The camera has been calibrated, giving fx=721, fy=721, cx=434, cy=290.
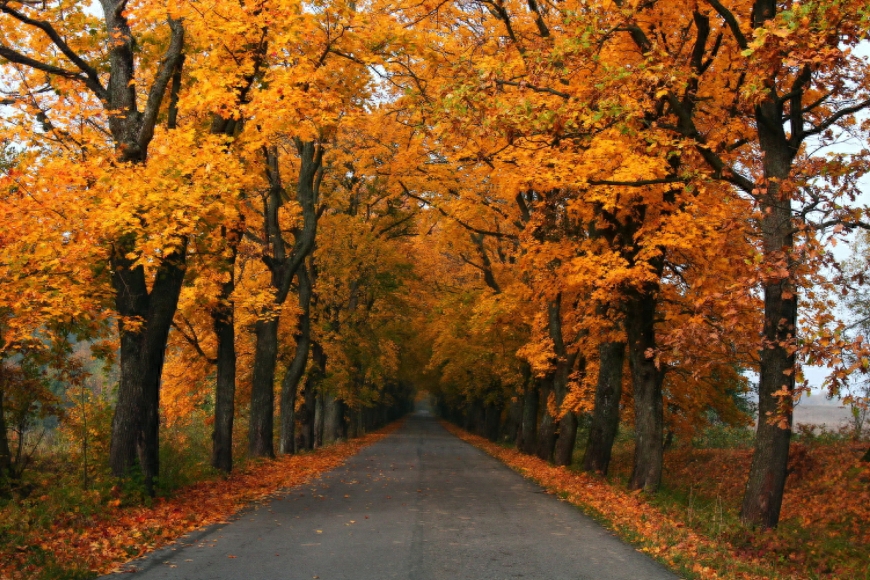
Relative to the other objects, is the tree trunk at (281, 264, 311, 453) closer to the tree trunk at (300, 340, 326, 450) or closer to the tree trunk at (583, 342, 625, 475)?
the tree trunk at (300, 340, 326, 450)

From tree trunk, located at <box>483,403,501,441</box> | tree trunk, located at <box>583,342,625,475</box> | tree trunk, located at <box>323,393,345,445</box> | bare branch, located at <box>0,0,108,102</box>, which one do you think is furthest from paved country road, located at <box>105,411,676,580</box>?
tree trunk, located at <box>483,403,501,441</box>

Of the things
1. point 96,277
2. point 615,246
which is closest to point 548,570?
point 96,277

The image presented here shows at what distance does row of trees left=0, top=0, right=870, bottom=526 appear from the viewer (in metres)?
8.69

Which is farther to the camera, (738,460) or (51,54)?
(738,460)

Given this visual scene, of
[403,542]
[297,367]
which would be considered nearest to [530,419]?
[297,367]

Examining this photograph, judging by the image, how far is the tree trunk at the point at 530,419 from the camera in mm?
28734

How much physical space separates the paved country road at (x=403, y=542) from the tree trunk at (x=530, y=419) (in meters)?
13.8

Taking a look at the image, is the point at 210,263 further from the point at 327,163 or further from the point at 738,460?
the point at 738,460

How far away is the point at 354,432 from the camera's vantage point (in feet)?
144

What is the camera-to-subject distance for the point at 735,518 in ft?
36.0

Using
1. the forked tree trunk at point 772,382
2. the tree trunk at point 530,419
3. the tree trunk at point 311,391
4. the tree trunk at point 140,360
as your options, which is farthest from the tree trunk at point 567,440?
Answer: the tree trunk at point 140,360

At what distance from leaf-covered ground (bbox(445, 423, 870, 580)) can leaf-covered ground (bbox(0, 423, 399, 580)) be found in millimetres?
6050

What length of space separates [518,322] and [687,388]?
722 cm

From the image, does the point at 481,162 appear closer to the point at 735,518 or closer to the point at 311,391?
the point at 735,518
